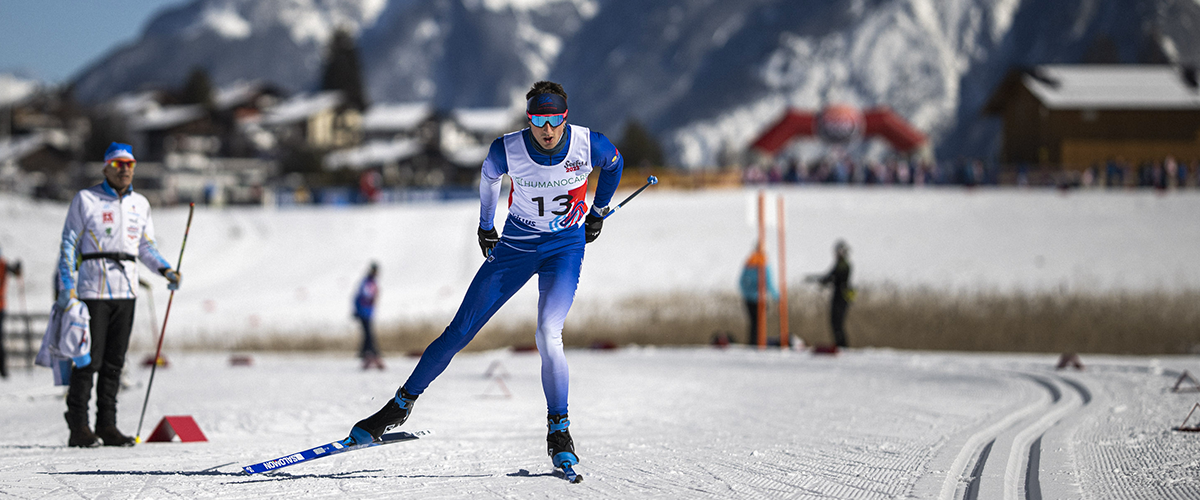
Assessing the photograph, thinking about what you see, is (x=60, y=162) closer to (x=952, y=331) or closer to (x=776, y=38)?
(x=952, y=331)

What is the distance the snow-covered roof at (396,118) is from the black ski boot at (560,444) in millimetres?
96357

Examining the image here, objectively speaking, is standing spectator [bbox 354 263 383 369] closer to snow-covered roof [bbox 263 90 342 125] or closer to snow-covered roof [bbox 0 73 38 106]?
snow-covered roof [bbox 0 73 38 106]

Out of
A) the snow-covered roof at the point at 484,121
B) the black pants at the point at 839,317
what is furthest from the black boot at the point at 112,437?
the snow-covered roof at the point at 484,121

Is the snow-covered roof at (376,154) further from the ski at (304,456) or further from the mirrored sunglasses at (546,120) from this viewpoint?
the mirrored sunglasses at (546,120)

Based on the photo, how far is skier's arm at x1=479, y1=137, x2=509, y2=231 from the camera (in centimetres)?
575

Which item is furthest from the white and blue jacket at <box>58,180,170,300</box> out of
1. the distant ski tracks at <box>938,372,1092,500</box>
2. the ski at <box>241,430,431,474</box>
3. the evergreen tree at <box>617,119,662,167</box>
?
the evergreen tree at <box>617,119,662,167</box>

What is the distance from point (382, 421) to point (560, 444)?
3.28ft

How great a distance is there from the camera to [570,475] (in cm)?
554

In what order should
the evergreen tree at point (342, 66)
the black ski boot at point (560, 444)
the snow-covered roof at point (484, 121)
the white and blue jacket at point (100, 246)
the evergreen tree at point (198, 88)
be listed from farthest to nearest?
1. the evergreen tree at point (342, 66)
2. the evergreen tree at point (198, 88)
3. the snow-covered roof at point (484, 121)
4. the white and blue jacket at point (100, 246)
5. the black ski boot at point (560, 444)

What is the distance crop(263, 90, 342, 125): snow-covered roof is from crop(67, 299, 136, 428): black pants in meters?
99.9

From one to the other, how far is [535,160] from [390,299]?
24391 millimetres

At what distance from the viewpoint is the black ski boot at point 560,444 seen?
18.4 feet

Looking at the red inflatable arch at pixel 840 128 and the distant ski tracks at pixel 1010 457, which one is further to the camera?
the red inflatable arch at pixel 840 128

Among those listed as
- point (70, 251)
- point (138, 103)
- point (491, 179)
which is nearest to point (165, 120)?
point (138, 103)
